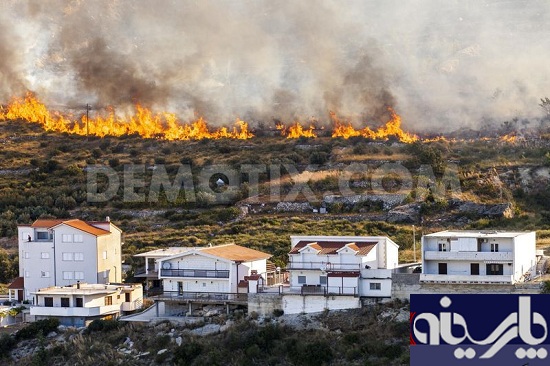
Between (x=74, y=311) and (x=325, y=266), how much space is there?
11079mm

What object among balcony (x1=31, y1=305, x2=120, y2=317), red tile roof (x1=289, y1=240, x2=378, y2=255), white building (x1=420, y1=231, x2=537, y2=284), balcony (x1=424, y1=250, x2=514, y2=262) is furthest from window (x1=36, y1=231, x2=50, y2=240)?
balcony (x1=424, y1=250, x2=514, y2=262)

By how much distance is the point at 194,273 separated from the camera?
55.2m

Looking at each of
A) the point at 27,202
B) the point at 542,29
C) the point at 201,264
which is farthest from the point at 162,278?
the point at 542,29

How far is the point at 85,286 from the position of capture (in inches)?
2275

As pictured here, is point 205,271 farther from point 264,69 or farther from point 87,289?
point 264,69

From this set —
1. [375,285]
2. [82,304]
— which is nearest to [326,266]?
[375,285]

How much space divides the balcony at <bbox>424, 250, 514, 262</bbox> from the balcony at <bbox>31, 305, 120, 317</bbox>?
1395cm

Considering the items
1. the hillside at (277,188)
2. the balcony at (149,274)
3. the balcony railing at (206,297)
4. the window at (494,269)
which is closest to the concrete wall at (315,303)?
the balcony railing at (206,297)

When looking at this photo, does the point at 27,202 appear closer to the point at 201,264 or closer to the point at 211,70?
the point at 201,264

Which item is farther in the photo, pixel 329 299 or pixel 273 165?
pixel 273 165

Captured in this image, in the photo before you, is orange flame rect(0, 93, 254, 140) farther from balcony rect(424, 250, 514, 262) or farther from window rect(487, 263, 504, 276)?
window rect(487, 263, 504, 276)

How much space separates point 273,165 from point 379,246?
123ft

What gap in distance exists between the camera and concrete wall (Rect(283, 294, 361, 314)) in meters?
51.2

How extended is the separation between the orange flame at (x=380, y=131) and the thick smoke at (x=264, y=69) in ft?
3.63
